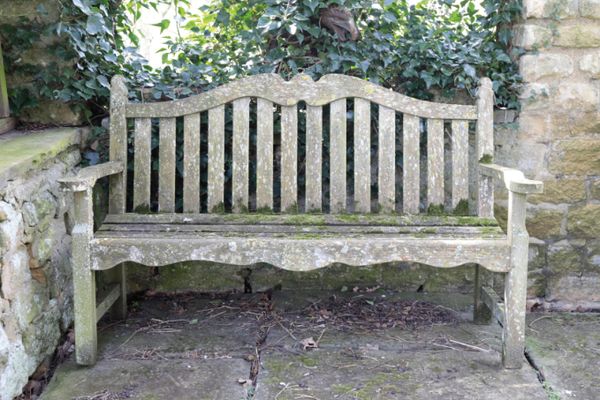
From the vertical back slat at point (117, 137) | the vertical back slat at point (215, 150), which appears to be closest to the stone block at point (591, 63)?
the vertical back slat at point (215, 150)

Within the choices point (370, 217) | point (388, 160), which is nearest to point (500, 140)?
point (388, 160)

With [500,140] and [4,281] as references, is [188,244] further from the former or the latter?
[500,140]

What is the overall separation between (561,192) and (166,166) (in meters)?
2.15

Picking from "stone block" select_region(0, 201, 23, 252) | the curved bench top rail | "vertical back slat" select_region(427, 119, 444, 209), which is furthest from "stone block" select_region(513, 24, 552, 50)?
"stone block" select_region(0, 201, 23, 252)

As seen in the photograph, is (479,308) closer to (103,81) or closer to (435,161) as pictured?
(435,161)

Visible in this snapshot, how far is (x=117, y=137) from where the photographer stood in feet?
10.4

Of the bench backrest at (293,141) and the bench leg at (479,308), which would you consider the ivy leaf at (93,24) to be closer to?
the bench backrest at (293,141)

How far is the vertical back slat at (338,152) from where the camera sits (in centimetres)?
317

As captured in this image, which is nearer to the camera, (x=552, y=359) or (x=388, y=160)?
(x=552, y=359)

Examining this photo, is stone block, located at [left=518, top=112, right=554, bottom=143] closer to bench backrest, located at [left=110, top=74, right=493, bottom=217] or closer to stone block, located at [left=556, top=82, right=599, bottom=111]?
stone block, located at [left=556, top=82, right=599, bottom=111]

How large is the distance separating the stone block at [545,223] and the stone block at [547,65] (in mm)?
742

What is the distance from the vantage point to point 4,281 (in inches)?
92.8

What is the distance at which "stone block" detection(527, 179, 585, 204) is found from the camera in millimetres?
3475

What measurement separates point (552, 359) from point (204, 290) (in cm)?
191
